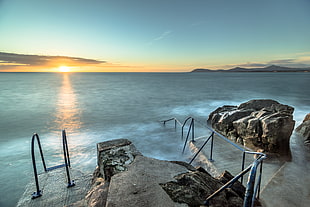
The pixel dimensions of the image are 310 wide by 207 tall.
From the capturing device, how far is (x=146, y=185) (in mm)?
2393

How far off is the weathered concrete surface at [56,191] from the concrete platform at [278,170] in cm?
447

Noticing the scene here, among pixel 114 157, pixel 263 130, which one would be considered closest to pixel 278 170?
pixel 263 130

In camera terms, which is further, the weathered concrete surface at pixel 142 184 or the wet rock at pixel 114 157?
the wet rock at pixel 114 157

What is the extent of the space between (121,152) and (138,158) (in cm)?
40

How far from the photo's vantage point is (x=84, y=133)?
44.4ft

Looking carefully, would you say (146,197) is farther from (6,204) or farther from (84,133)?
(84,133)

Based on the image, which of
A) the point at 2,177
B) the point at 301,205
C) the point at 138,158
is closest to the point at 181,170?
the point at 138,158

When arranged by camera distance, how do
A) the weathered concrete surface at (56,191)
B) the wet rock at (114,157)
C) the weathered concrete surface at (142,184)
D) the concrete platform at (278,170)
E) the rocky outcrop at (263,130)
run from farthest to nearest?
the rocky outcrop at (263,130) → the concrete platform at (278,170) → the weathered concrete surface at (56,191) → the wet rock at (114,157) → the weathered concrete surface at (142,184)

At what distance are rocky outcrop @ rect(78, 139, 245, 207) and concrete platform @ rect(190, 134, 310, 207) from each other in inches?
73.3

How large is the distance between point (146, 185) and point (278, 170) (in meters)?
5.65

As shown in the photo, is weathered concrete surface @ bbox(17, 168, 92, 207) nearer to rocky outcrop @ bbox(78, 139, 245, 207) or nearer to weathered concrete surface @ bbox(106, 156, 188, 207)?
rocky outcrop @ bbox(78, 139, 245, 207)

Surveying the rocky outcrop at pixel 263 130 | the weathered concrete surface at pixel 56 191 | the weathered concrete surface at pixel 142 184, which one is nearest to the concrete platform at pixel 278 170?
the rocky outcrop at pixel 263 130

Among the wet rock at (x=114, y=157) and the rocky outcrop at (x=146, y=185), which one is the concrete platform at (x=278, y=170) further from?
the wet rock at (x=114, y=157)

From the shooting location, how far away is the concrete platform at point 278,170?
427 cm
